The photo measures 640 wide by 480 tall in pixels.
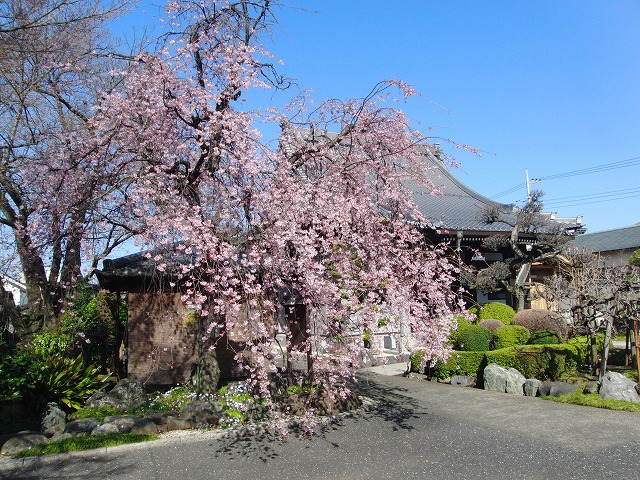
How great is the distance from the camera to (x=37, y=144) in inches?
412

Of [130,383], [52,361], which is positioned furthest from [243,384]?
[52,361]

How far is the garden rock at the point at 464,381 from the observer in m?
11.2

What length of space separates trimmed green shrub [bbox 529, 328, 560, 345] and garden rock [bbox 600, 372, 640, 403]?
2.80 metres

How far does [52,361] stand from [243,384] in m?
3.40

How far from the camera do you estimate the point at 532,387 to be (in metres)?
9.84

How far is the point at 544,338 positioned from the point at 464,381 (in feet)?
8.15

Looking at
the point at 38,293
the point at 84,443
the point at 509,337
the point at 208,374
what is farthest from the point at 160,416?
the point at 509,337

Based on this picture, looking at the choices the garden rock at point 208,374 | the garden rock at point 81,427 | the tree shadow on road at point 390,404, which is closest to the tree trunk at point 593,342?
the tree shadow on road at point 390,404

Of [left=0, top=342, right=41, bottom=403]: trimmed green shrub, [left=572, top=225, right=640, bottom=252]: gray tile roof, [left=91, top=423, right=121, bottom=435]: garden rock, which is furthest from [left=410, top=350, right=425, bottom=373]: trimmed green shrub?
[left=572, top=225, right=640, bottom=252]: gray tile roof

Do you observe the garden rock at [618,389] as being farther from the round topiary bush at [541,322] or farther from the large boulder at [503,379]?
the round topiary bush at [541,322]

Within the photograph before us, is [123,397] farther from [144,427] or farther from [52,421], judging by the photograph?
[144,427]

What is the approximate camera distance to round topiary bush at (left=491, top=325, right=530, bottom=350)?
38.7 feet

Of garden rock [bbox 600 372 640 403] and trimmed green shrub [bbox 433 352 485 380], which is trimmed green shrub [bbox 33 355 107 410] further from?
garden rock [bbox 600 372 640 403]

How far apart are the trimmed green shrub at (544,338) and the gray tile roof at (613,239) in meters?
15.6
